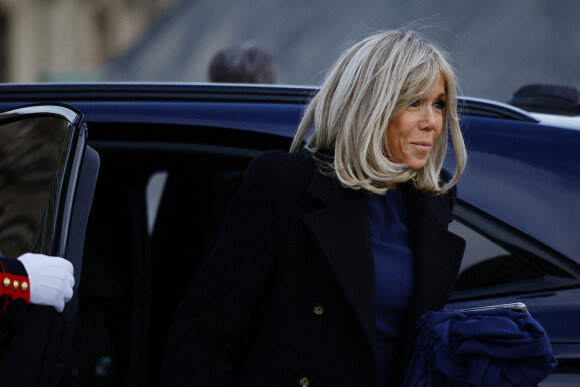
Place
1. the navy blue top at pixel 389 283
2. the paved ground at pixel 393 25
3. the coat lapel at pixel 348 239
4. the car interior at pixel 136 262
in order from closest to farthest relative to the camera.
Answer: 1. the coat lapel at pixel 348 239
2. the navy blue top at pixel 389 283
3. the car interior at pixel 136 262
4. the paved ground at pixel 393 25

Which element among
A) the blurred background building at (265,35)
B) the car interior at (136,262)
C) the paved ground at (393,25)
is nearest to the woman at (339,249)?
the car interior at (136,262)

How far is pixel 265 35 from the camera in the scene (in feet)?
63.1

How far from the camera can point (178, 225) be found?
11.6 ft

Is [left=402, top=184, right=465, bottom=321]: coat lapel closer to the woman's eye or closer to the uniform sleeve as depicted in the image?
the woman's eye

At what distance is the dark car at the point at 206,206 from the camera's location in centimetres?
217

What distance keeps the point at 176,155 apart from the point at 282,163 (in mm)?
605

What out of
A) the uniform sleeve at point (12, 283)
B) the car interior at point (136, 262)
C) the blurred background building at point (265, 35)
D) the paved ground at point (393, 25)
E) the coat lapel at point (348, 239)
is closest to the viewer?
the uniform sleeve at point (12, 283)

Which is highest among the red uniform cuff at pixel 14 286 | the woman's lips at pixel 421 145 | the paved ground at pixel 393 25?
the paved ground at pixel 393 25

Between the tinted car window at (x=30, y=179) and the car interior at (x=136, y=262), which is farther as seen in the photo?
the car interior at (x=136, y=262)

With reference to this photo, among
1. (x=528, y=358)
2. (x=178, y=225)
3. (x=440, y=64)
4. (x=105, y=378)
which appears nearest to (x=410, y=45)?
(x=440, y=64)

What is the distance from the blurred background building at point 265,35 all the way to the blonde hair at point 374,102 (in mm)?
10311

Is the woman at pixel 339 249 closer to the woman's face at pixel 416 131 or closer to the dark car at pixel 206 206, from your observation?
the woman's face at pixel 416 131

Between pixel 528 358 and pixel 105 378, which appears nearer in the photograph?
pixel 528 358

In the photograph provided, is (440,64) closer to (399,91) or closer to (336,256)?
(399,91)
